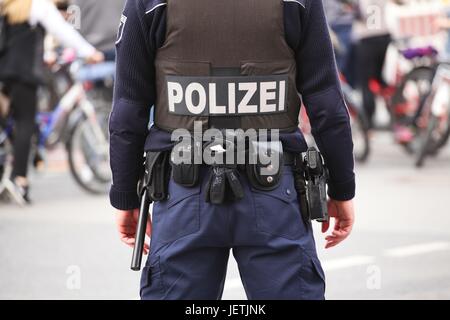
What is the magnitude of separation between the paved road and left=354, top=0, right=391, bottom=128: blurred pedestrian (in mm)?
2049

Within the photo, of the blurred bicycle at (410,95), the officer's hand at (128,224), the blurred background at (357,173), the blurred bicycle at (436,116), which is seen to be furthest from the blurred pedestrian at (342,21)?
the officer's hand at (128,224)

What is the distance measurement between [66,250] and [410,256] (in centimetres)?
239

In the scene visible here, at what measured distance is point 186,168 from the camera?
2.96m

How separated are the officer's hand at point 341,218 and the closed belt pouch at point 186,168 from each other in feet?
1.84

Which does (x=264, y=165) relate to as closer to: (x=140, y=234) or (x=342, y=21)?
(x=140, y=234)

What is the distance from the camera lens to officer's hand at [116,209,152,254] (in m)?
3.29

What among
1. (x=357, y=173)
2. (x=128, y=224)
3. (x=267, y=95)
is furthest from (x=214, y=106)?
(x=357, y=173)

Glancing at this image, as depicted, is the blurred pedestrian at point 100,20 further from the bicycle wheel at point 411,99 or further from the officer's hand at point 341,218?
the officer's hand at point 341,218

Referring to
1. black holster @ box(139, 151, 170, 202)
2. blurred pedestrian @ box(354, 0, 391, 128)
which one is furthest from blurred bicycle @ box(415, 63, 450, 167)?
black holster @ box(139, 151, 170, 202)

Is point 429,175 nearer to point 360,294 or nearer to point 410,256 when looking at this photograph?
point 410,256

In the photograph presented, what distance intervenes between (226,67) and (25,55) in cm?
550

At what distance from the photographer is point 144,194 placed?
317 cm
